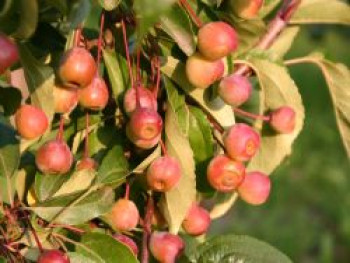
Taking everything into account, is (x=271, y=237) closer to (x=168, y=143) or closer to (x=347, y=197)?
(x=347, y=197)

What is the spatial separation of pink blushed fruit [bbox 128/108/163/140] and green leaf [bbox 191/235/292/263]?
0.27 metres

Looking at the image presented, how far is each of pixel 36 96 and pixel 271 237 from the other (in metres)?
3.63

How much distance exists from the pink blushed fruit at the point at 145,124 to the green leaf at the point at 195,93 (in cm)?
9

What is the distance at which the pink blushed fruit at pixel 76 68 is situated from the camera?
894 millimetres

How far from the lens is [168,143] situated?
996mm

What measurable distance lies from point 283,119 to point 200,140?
0.52 feet

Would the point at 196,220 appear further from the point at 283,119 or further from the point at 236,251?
the point at 283,119

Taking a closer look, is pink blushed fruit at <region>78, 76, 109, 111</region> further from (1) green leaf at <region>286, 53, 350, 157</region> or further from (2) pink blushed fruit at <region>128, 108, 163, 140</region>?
(1) green leaf at <region>286, 53, 350, 157</region>

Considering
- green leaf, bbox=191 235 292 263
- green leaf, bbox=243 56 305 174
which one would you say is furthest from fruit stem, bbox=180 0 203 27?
green leaf, bbox=191 235 292 263

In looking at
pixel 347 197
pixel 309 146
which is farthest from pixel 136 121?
pixel 309 146

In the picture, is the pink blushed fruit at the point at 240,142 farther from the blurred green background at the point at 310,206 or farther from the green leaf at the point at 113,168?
the blurred green background at the point at 310,206

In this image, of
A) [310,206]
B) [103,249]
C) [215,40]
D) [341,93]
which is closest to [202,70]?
[215,40]

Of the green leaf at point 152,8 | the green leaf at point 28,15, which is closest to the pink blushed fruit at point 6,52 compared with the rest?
the green leaf at point 28,15

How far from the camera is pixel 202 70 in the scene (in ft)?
3.05
